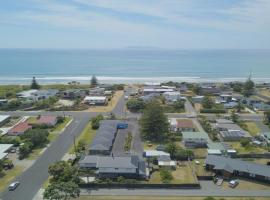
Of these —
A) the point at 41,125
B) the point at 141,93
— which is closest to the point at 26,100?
the point at 41,125

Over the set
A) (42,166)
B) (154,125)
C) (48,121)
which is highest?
(154,125)

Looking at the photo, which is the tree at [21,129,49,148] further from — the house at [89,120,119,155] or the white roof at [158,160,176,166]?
the white roof at [158,160,176,166]

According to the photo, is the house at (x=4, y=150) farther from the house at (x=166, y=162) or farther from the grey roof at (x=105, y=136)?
the house at (x=166, y=162)

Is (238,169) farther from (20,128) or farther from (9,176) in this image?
(20,128)

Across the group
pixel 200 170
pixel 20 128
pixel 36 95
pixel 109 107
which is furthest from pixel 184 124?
pixel 36 95

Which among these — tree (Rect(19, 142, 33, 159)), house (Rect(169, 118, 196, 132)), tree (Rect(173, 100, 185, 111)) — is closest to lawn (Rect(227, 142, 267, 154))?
house (Rect(169, 118, 196, 132))
